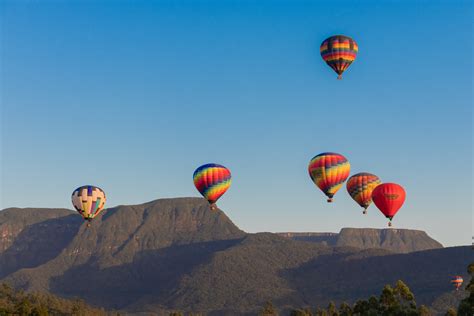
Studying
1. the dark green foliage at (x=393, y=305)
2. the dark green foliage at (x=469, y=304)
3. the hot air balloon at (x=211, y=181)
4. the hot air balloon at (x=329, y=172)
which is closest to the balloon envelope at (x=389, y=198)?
the hot air balloon at (x=329, y=172)

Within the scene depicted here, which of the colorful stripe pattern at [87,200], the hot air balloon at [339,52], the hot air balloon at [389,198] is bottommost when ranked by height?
the hot air balloon at [389,198]

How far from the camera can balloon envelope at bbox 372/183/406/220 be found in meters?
120

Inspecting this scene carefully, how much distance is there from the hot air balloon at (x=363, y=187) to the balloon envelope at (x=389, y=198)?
6.57 metres

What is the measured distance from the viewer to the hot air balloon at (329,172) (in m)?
119

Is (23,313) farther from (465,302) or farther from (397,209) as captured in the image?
(465,302)

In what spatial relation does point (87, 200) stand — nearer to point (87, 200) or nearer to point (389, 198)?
point (87, 200)

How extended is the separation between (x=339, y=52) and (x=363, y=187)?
2403cm

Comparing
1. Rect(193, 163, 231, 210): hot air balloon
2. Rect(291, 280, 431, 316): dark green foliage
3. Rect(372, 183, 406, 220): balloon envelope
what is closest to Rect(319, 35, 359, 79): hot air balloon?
Rect(372, 183, 406, 220): balloon envelope

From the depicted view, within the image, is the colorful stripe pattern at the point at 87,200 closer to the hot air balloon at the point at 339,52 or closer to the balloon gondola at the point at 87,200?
the balloon gondola at the point at 87,200

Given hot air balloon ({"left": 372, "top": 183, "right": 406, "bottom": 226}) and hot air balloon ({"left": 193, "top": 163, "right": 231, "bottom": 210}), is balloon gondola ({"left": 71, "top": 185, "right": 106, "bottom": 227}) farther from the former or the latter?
hot air balloon ({"left": 372, "top": 183, "right": 406, "bottom": 226})

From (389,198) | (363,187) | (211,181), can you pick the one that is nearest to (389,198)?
(389,198)

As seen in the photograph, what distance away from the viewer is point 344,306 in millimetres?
138250

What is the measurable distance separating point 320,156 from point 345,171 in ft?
14.2

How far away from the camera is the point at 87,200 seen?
139m
